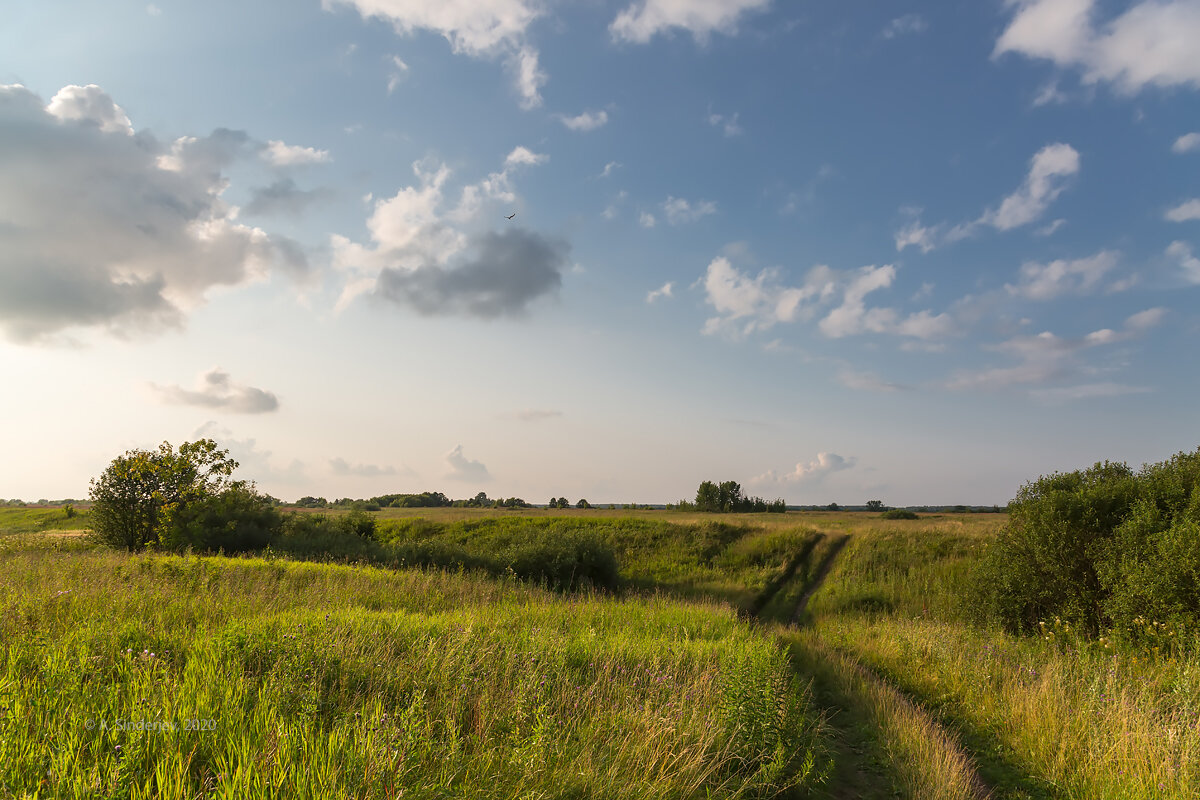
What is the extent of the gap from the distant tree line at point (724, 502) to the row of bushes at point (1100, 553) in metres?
71.6

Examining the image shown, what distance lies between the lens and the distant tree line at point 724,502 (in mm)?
93250

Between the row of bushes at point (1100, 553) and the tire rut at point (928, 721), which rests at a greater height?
the row of bushes at point (1100, 553)

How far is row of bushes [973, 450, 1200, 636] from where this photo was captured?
14.9m

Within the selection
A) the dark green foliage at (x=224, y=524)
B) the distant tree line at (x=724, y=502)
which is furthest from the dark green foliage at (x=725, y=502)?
the dark green foliage at (x=224, y=524)

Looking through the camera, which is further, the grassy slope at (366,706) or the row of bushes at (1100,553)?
the row of bushes at (1100,553)

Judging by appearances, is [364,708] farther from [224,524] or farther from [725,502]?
[725,502]

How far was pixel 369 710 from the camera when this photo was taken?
611 centimetres

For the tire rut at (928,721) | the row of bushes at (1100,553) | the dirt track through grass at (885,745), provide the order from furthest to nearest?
the row of bushes at (1100,553) < the tire rut at (928,721) < the dirt track through grass at (885,745)

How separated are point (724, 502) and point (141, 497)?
265 feet

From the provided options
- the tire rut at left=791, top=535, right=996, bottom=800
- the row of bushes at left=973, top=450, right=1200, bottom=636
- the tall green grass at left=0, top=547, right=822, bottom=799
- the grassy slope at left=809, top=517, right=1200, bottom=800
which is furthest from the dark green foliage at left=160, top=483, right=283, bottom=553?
the row of bushes at left=973, top=450, right=1200, bottom=636

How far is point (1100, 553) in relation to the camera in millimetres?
18359

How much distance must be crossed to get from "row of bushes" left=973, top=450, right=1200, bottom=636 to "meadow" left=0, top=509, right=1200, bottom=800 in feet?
4.23

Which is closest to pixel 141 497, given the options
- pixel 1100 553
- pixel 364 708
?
pixel 364 708

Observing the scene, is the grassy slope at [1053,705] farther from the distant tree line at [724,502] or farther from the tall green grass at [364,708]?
the distant tree line at [724,502]
